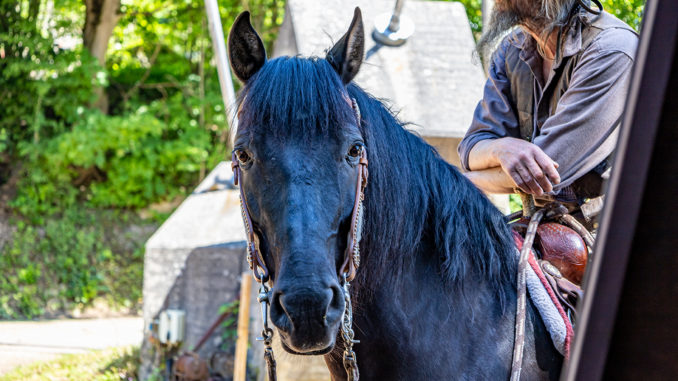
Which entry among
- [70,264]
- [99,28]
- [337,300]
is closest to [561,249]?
[337,300]

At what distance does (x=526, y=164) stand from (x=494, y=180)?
0.89 feet

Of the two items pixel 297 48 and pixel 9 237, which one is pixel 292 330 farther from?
pixel 9 237

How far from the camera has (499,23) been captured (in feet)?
7.79

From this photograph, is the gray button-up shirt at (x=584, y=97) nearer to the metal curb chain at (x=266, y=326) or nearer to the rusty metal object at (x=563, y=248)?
the rusty metal object at (x=563, y=248)

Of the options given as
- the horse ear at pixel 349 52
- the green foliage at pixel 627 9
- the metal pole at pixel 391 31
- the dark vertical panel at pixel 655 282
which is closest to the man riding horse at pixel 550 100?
the horse ear at pixel 349 52

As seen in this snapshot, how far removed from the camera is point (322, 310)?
57.1 inches

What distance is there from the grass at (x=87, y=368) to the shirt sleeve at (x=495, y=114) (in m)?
5.87

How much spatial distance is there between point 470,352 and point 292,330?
2.01 ft

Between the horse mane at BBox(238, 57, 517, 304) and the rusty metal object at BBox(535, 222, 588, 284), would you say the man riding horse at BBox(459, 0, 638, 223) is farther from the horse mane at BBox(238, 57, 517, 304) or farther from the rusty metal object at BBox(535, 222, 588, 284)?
the horse mane at BBox(238, 57, 517, 304)

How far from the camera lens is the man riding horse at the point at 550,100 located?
2.08 m

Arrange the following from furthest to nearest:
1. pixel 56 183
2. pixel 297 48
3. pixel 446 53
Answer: pixel 56 183
pixel 446 53
pixel 297 48

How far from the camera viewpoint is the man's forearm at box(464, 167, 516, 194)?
2.25m

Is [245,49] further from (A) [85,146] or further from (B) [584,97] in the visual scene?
(A) [85,146]

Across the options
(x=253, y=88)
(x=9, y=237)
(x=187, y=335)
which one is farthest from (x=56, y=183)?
(x=253, y=88)
